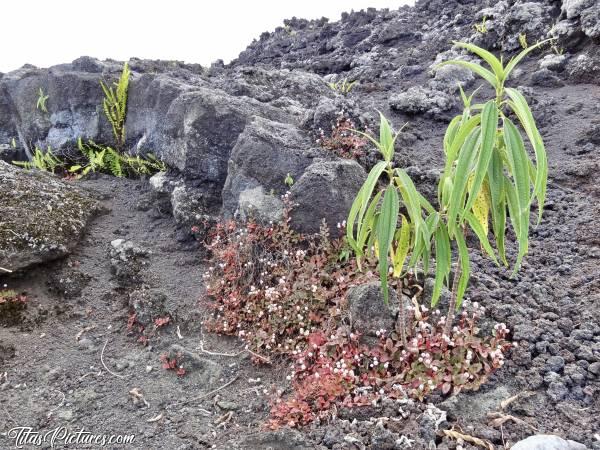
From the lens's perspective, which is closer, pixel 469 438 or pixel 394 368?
pixel 469 438

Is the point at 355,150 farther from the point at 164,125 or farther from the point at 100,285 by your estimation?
the point at 100,285

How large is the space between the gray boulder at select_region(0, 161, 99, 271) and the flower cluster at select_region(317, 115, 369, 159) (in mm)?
2658

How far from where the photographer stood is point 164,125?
5.89 m

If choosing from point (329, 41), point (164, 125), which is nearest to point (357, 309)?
point (164, 125)

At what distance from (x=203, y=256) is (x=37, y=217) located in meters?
1.64

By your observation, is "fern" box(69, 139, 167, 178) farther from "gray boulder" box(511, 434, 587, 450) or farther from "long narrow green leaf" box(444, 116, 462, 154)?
"gray boulder" box(511, 434, 587, 450)

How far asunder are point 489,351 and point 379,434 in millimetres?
905

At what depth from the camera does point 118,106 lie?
21.5ft

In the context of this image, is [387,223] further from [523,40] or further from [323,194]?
[523,40]

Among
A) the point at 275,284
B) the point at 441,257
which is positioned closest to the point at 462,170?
the point at 441,257

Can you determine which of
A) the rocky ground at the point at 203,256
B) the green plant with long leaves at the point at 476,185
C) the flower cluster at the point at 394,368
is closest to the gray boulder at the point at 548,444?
the rocky ground at the point at 203,256

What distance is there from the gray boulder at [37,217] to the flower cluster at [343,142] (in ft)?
8.72

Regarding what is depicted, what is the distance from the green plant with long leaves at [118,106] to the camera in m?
6.59

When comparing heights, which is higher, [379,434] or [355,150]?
[355,150]
